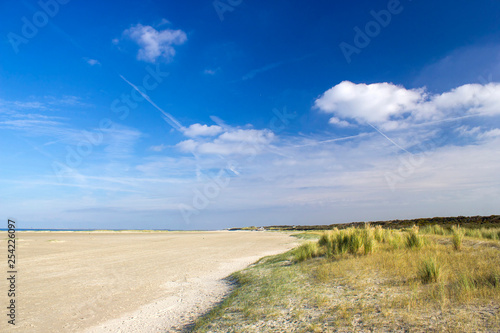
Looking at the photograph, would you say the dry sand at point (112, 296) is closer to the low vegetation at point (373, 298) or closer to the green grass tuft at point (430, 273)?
the low vegetation at point (373, 298)

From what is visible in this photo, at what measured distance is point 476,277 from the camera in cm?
602

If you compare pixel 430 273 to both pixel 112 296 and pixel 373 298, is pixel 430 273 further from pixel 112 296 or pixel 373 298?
pixel 112 296

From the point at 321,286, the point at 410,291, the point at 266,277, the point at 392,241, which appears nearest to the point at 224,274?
the point at 266,277

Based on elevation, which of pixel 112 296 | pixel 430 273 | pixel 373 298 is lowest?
pixel 112 296

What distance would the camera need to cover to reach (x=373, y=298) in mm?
5816

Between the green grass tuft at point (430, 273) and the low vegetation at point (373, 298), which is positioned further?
the green grass tuft at point (430, 273)

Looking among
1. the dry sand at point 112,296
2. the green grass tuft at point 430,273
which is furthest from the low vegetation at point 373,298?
the dry sand at point 112,296

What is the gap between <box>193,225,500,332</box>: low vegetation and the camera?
14.8ft

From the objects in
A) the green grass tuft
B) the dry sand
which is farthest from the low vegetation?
the dry sand

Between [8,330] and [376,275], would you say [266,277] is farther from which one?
[8,330]

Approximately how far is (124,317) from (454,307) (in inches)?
275

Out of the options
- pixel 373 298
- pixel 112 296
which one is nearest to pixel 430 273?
pixel 373 298

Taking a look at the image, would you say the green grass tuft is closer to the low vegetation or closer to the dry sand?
the low vegetation

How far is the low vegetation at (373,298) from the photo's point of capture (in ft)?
14.8
